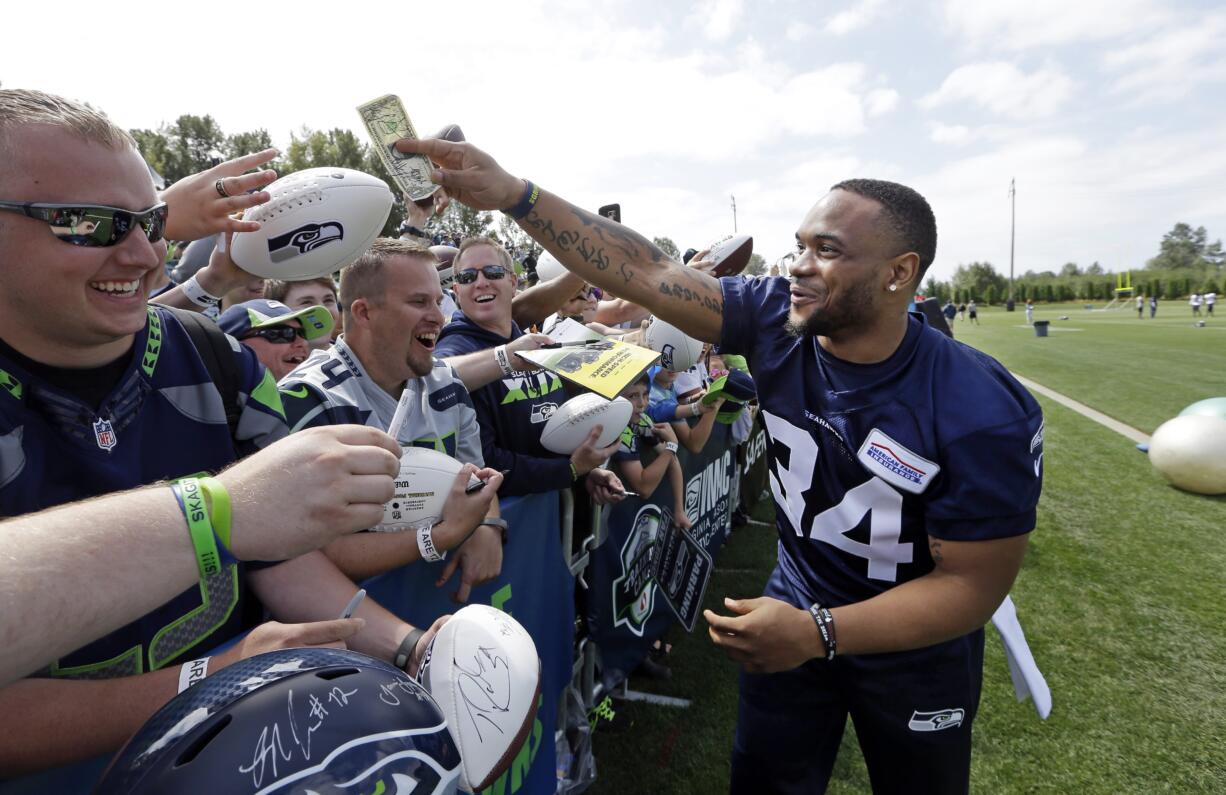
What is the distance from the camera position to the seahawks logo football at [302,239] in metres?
2.50

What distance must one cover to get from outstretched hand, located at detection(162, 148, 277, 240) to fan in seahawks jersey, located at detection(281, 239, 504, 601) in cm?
60

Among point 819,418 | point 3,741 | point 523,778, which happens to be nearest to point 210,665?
point 3,741

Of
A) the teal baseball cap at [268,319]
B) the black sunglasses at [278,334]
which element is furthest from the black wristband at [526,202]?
the black sunglasses at [278,334]

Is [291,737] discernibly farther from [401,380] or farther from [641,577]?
[641,577]

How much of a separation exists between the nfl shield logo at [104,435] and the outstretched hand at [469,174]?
1249mm

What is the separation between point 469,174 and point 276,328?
4.03 ft

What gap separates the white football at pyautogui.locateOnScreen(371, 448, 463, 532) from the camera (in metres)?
2.04

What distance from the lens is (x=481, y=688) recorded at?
1.57 meters

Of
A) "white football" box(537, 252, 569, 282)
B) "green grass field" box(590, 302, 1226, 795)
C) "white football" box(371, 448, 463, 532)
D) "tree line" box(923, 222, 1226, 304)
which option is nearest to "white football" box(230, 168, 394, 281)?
"white football" box(371, 448, 463, 532)

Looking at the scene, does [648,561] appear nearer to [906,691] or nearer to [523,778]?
[523,778]

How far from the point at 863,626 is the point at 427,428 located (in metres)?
1.81

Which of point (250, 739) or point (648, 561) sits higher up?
point (250, 739)

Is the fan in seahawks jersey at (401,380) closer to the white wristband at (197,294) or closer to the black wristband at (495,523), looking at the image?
the black wristband at (495,523)

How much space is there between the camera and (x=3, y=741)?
1.11m
